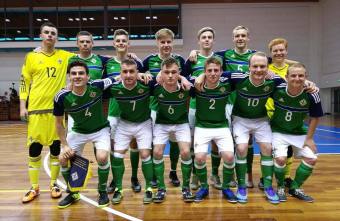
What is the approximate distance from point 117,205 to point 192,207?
0.88 metres

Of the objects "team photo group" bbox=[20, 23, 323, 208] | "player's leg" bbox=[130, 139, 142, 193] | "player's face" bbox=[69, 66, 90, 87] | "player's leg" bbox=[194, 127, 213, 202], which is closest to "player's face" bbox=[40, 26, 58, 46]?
"team photo group" bbox=[20, 23, 323, 208]

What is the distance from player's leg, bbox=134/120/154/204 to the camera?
400 centimetres

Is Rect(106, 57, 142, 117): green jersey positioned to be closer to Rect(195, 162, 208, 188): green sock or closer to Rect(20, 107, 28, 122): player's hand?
Rect(20, 107, 28, 122): player's hand

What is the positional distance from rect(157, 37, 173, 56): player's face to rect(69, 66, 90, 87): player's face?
114cm

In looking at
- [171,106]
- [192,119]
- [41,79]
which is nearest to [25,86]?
[41,79]

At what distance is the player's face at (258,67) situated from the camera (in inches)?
150

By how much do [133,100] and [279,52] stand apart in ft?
6.66

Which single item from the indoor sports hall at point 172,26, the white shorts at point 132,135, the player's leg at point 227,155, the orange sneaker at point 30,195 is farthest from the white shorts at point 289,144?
Answer: the indoor sports hall at point 172,26

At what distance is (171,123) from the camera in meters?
4.13

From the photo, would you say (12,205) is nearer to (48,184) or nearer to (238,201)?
(48,184)

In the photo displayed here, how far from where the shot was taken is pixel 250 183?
459 cm

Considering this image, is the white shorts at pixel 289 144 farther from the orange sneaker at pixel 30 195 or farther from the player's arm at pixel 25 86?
the player's arm at pixel 25 86

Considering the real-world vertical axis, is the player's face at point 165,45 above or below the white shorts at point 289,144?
above

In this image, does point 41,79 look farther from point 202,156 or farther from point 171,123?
point 202,156
